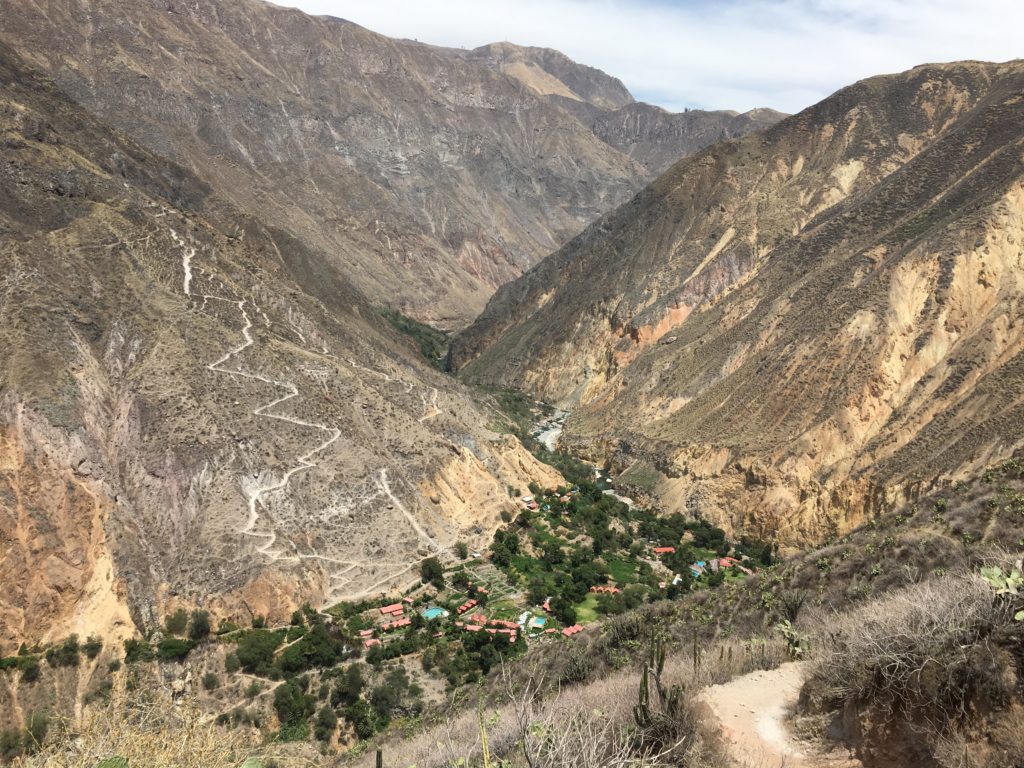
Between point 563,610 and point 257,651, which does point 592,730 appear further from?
point 563,610

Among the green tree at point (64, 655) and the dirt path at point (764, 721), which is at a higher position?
the dirt path at point (764, 721)

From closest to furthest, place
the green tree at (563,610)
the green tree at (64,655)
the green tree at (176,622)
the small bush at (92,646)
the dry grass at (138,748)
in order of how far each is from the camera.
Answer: the dry grass at (138,748), the green tree at (64,655), the small bush at (92,646), the green tree at (176,622), the green tree at (563,610)

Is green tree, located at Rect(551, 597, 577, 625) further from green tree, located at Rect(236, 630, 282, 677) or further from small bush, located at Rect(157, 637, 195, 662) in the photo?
small bush, located at Rect(157, 637, 195, 662)

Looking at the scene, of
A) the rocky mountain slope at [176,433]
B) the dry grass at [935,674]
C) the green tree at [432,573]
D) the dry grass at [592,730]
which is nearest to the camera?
the dry grass at [935,674]

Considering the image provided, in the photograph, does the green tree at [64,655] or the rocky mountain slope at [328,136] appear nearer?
the green tree at [64,655]

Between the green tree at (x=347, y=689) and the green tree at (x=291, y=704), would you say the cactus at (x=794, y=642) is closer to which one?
the green tree at (x=347, y=689)

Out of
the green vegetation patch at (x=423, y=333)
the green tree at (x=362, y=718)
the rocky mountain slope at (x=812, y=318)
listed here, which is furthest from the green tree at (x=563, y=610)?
the green vegetation patch at (x=423, y=333)
